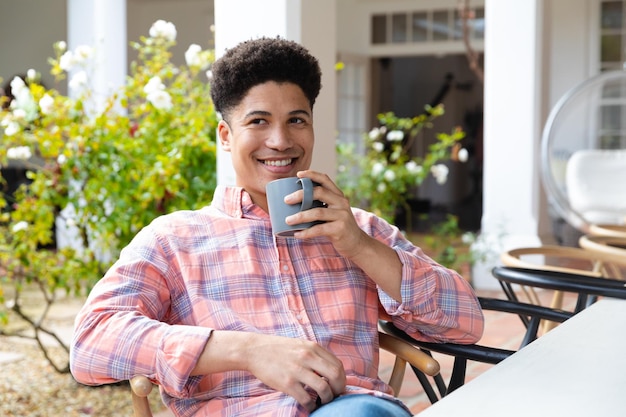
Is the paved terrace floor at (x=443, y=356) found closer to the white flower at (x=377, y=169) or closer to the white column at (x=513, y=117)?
the white column at (x=513, y=117)

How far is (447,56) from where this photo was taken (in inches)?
401

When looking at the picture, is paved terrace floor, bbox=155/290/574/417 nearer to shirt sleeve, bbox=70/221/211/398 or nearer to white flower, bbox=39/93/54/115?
white flower, bbox=39/93/54/115

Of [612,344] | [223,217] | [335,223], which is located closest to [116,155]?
[223,217]

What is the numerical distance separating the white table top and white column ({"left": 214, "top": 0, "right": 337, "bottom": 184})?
4.92 ft

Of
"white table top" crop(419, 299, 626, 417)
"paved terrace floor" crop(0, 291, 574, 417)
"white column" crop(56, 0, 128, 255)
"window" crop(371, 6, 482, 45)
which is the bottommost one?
"paved terrace floor" crop(0, 291, 574, 417)

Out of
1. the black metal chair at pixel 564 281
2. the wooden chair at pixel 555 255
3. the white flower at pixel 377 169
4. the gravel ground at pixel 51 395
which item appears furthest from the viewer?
the white flower at pixel 377 169

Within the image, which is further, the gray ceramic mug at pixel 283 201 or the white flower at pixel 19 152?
the white flower at pixel 19 152

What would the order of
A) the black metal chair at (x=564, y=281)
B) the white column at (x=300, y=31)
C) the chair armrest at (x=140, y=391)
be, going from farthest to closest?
the white column at (x=300, y=31), the black metal chair at (x=564, y=281), the chair armrest at (x=140, y=391)

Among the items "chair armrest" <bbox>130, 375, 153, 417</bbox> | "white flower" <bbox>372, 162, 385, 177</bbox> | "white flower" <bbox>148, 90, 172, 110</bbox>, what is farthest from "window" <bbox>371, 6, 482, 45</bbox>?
"chair armrest" <bbox>130, 375, 153, 417</bbox>

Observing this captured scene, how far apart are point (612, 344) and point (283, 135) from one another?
613 mm

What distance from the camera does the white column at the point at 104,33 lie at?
561cm

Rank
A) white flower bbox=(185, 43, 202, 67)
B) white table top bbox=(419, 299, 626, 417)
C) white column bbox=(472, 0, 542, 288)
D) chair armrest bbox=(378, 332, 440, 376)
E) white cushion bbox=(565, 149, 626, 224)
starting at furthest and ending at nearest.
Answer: white cushion bbox=(565, 149, 626, 224) → white column bbox=(472, 0, 542, 288) → white flower bbox=(185, 43, 202, 67) → chair armrest bbox=(378, 332, 440, 376) → white table top bbox=(419, 299, 626, 417)

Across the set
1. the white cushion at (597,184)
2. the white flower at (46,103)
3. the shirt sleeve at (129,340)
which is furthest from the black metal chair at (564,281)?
the white cushion at (597,184)

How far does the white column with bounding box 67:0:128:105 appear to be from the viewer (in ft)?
18.4
